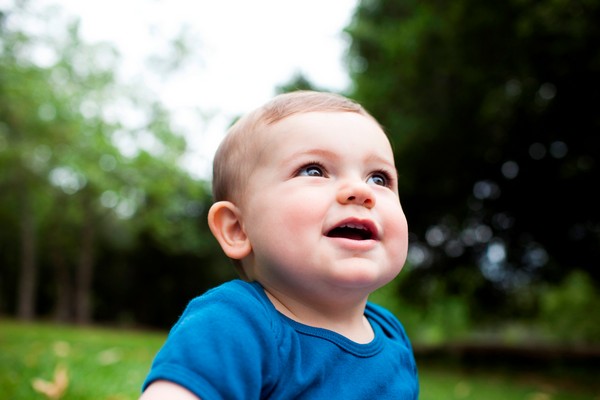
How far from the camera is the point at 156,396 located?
105 centimetres

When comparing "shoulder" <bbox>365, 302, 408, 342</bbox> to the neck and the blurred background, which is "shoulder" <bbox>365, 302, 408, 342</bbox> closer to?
the neck

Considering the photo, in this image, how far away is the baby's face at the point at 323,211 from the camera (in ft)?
4.20

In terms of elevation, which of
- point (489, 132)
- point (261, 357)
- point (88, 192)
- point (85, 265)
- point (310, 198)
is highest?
point (310, 198)

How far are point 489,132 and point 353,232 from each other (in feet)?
31.5

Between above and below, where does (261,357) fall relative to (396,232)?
below

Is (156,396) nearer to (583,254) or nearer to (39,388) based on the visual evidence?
(39,388)

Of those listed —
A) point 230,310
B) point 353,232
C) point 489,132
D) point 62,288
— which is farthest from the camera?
point 62,288

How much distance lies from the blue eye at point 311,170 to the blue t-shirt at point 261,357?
0.30 meters

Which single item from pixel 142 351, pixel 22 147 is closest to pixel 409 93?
pixel 142 351

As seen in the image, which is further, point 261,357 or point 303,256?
point 303,256

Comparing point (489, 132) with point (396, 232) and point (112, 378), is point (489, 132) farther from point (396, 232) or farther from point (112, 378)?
point (396, 232)

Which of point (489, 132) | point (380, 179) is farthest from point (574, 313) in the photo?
point (380, 179)

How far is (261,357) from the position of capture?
1165 mm

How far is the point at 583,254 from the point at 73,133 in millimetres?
10648
